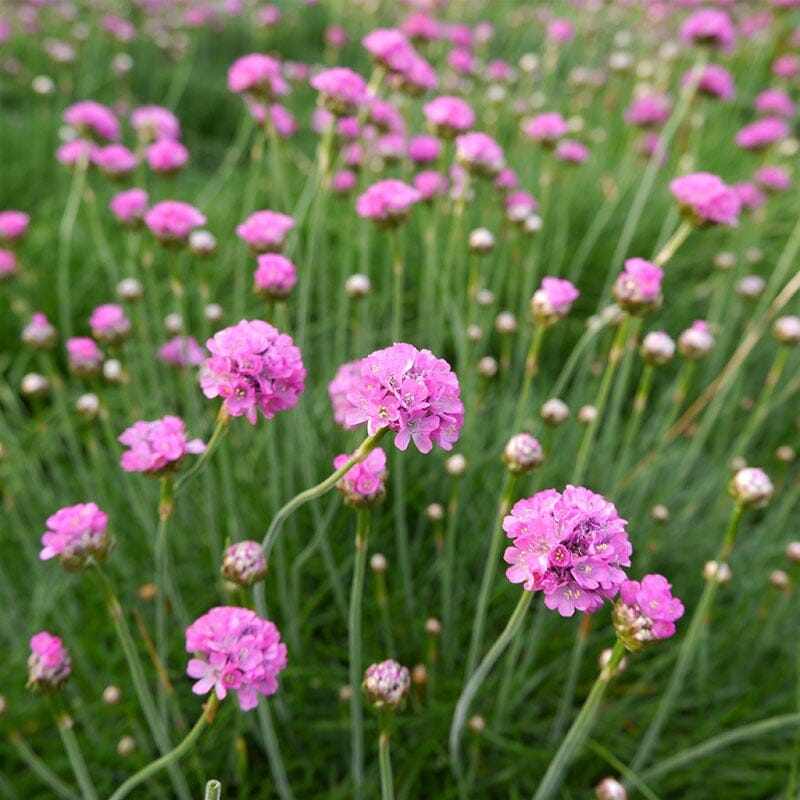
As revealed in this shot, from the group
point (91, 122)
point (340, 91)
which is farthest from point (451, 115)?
point (91, 122)

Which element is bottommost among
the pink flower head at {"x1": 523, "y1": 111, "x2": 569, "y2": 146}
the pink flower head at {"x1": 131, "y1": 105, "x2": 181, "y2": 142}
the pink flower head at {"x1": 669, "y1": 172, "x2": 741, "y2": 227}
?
the pink flower head at {"x1": 131, "y1": 105, "x2": 181, "y2": 142}

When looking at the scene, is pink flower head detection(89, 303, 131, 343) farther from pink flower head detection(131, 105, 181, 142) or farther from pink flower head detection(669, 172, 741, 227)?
pink flower head detection(669, 172, 741, 227)

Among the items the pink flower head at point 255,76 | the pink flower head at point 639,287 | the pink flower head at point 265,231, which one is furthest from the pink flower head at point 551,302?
the pink flower head at point 255,76

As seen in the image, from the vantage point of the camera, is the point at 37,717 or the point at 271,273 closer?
the point at 271,273

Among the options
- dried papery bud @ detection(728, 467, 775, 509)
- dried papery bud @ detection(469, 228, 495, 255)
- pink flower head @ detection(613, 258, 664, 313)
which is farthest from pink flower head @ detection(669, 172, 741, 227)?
dried papery bud @ detection(728, 467, 775, 509)

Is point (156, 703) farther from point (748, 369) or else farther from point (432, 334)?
point (748, 369)

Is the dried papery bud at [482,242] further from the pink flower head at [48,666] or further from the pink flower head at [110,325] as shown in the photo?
the pink flower head at [48,666]

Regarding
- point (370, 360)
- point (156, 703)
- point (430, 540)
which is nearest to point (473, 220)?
point (430, 540)
